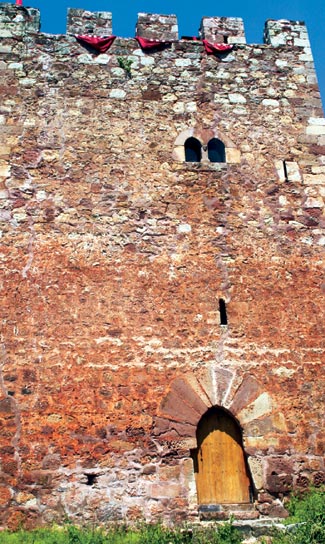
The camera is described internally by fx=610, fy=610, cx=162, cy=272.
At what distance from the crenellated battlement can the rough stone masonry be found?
0.10ft

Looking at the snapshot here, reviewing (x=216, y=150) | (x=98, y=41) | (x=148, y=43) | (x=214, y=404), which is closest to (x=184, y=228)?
(x=216, y=150)

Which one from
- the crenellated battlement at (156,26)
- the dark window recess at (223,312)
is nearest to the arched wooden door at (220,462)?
the dark window recess at (223,312)

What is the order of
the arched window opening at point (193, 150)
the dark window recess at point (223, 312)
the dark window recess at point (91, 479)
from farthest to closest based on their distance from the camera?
1. the arched window opening at point (193, 150)
2. the dark window recess at point (223, 312)
3. the dark window recess at point (91, 479)

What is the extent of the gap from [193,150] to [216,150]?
1.11 feet

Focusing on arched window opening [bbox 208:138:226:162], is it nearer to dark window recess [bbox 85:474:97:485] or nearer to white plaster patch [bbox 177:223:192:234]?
white plaster patch [bbox 177:223:192:234]

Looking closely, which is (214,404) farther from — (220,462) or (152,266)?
(152,266)

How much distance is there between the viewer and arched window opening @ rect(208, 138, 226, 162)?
8.93 meters

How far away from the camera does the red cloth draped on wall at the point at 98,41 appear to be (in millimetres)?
9055

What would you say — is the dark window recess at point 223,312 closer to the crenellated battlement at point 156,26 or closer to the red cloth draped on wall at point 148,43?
the red cloth draped on wall at point 148,43

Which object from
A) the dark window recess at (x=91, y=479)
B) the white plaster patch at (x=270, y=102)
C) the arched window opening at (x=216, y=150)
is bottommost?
the dark window recess at (x=91, y=479)

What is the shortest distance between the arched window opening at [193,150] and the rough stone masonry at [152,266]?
66mm

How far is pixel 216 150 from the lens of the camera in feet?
29.5

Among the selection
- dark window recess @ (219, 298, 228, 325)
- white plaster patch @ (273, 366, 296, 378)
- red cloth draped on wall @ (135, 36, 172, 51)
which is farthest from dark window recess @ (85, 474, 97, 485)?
red cloth draped on wall @ (135, 36, 172, 51)

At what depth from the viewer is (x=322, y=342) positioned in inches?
319
